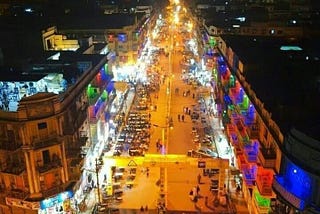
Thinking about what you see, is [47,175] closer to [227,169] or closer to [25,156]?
[25,156]

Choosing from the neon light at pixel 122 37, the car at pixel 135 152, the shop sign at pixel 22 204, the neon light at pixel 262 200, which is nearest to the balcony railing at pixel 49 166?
the shop sign at pixel 22 204

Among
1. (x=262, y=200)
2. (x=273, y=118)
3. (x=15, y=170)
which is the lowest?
(x=262, y=200)

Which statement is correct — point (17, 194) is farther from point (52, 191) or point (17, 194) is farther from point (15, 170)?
point (52, 191)

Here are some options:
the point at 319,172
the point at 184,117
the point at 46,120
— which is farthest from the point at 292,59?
the point at 46,120

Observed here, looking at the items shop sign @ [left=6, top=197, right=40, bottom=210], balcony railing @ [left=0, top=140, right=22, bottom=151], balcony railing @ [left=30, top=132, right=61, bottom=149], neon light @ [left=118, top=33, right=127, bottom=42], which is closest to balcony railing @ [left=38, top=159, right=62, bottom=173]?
balcony railing @ [left=30, top=132, right=61, bottom=149]

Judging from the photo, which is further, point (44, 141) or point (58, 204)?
point (58, 204)

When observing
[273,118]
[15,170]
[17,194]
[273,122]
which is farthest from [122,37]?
[273,122]

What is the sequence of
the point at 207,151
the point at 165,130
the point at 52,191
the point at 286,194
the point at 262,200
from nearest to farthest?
the point at 286,194 → the point at 262,200 → the point at 52,191 → the point at 207,151 → the point at 165,130
